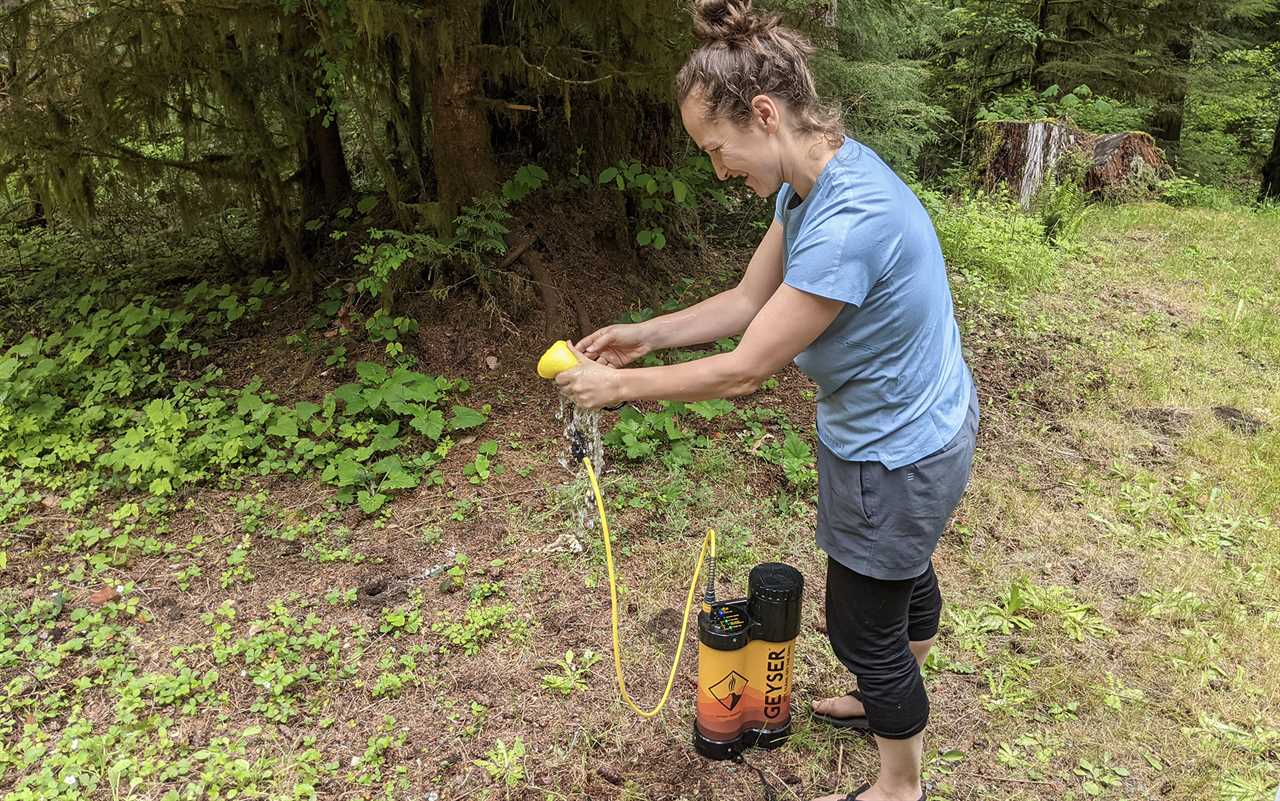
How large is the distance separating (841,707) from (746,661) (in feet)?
1.40

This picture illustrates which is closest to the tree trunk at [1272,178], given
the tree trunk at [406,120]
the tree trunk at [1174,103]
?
the tree trunk at [1174,103]

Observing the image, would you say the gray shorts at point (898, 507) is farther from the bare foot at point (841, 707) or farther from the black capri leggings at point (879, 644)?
the bare foot at point (841, 707)

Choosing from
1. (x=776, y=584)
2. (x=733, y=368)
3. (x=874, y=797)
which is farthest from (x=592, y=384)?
(x=874, y=797)

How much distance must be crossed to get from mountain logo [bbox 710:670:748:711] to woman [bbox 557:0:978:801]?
0.37 metres

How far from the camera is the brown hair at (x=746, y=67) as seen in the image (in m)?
1.50

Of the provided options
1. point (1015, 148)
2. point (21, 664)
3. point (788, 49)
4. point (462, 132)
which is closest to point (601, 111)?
point (462, 132)

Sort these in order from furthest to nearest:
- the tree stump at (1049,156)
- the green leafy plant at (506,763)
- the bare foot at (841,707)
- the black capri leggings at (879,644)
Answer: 1. the tree stump at (1049,156)
2. the bare foot at (841,707)
3. the green leafy plant at (506,763)
4. the black capri leggings at (879,644)

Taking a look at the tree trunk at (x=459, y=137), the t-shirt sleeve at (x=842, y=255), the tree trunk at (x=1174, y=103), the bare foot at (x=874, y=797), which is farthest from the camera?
the tree trunk at (x=1174, y=103)

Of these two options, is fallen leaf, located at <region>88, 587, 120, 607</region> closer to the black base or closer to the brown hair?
the black base

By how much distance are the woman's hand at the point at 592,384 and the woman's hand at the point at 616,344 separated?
0.28 metres

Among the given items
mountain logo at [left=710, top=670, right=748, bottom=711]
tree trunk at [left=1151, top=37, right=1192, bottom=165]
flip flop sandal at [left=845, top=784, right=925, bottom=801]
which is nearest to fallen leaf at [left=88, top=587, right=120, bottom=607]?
mountain logo at [left=710, top=670, right=748, bottom=711]

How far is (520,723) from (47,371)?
3.12 metres

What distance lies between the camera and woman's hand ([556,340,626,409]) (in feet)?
5.43

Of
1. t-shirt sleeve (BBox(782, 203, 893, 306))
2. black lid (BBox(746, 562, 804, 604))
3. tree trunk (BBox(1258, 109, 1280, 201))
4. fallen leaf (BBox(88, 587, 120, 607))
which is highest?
t-shirt sleeve (BBox(782, 203, 893, 306))
